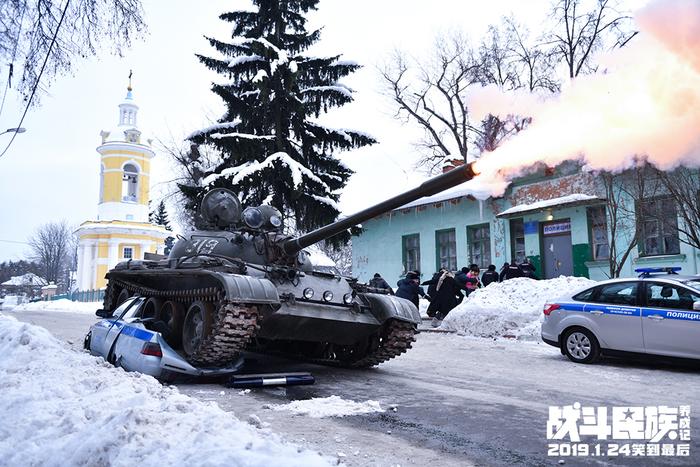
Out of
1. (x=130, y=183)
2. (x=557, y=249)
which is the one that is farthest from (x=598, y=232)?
(x=130, y=183)

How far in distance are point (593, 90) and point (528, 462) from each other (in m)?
4.84

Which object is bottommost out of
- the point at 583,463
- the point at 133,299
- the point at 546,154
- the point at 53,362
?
the point at 583,463

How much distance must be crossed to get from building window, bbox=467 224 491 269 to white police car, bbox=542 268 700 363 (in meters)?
12.6

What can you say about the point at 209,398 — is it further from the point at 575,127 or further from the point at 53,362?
the point at 575,127

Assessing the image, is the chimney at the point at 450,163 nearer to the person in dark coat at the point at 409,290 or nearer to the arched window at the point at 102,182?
the person in dark coat at the point at 409,290

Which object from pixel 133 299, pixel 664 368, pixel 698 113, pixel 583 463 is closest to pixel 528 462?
pixel 583 463

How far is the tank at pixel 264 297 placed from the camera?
7680mm

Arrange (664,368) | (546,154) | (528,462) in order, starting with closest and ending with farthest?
(528,462), (546,154), (664,368)

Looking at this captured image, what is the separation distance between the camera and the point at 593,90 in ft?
24.5

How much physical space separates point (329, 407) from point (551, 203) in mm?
15278

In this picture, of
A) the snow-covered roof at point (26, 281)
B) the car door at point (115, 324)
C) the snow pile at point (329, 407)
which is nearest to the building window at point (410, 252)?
the car door at point (115, 324)

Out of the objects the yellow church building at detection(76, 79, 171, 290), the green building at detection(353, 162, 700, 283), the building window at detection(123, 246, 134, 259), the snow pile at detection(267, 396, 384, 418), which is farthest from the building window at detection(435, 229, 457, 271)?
the building window at detection(123, 246, 134, 259)

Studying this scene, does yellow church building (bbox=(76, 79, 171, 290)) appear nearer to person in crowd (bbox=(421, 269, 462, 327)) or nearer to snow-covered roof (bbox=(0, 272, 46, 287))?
snow-covered roof (bbox=(0, 272, 46, 287))

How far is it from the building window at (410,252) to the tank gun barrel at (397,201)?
17596mm
